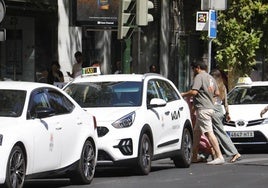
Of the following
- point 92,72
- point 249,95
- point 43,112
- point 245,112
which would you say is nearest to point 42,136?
point 43,112

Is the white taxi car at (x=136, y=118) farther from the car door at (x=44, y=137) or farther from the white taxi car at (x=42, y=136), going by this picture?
the car door at (x=44, y=137)

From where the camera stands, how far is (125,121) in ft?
39.5

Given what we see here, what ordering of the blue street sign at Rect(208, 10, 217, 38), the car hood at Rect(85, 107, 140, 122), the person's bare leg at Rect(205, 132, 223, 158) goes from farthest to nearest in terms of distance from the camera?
the blue street sign at Rect(208, 10, 217, 38) → the person's bare leg at Rect(205, 132, 223, 158) → the car hood at Rect(85, 107, 140, 122)

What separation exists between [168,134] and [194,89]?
4.56ft

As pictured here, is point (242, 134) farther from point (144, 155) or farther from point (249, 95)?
point (144, 155)

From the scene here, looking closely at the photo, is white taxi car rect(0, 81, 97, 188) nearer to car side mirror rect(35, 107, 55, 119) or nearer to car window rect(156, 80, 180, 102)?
car side mirror rect(35, 107, 55, 119)

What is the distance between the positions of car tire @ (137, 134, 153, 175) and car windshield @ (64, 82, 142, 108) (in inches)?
24.9

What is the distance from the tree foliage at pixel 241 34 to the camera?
73.8 ft

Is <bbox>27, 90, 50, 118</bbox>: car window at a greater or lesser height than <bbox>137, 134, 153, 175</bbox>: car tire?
greater

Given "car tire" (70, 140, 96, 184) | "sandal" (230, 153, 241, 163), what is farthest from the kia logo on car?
"car tire" (70, 140, 96, 184)

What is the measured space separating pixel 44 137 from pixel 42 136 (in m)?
0.07

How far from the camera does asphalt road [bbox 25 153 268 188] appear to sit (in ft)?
36.9

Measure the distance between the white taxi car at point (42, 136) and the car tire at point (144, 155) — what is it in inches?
33.6

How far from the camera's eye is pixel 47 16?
2184 centimetres
